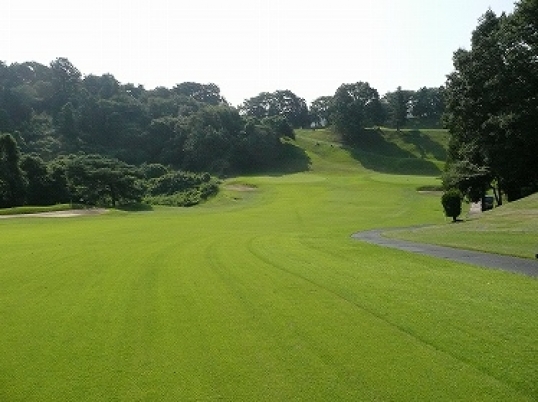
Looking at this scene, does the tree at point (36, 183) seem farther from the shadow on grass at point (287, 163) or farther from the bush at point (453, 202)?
the bush at point (453, 202)

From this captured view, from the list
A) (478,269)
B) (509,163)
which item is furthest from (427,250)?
(509,163)

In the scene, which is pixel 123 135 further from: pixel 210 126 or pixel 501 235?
pixel 501 235

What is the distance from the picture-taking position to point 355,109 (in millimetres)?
123562

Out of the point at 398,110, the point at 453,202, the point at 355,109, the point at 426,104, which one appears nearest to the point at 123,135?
the point at 355,109

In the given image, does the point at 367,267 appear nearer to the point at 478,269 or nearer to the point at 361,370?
the point at 478,269

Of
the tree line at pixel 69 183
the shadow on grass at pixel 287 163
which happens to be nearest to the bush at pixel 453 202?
the tree line at pixel 69 183

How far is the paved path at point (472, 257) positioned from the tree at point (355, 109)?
102 metres

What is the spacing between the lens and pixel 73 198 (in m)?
66.2

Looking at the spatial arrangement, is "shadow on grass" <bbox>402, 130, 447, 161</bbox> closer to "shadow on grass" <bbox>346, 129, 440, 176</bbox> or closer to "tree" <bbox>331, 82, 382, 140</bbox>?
"shadow on grass" <bbox>346, 129, 440, 176</bbox>

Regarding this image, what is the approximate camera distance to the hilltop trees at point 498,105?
40000 millimetres

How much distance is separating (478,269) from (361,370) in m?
9.96

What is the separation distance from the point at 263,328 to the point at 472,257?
39.0 ft

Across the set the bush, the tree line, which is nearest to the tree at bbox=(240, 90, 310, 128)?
the tree line

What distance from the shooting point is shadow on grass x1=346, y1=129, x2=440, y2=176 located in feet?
332
